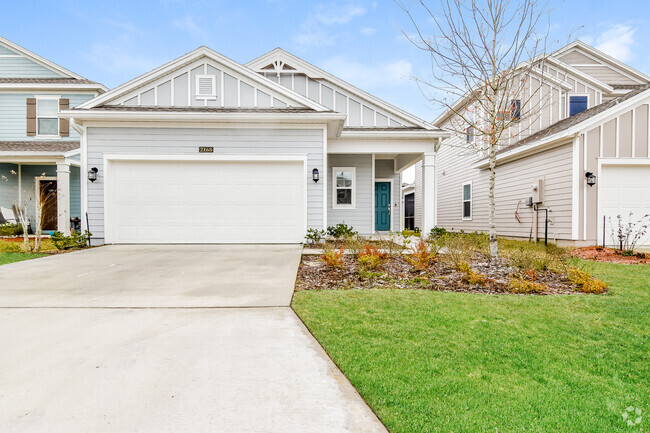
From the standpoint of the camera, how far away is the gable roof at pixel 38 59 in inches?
499

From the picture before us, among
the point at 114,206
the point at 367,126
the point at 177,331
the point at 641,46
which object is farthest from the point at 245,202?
the point at 641,46

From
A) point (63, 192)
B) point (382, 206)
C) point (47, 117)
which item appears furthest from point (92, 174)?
point (382, 206)

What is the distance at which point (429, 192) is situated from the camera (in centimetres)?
1011

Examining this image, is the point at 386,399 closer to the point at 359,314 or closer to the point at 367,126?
the point at 359,314

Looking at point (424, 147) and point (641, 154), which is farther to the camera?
point (424, 147)

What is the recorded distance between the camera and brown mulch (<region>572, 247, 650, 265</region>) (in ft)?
22.5

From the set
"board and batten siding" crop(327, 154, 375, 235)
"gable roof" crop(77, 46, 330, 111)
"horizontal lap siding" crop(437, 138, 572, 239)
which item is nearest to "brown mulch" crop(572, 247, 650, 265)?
"horizontal lap siding" crop(437, 138, 572, 239)

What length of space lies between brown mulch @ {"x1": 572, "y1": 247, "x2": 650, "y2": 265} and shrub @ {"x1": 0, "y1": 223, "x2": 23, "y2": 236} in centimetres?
1626

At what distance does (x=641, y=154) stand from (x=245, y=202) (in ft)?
34.2

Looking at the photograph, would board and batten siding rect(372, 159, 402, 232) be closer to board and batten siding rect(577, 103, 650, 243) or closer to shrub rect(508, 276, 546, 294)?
board and batten siding rect(577, 103, 650, 243)

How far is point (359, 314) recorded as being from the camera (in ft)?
10.8

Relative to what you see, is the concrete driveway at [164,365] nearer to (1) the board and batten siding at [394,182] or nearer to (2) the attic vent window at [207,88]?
(2) the attic vent window at [207,88]

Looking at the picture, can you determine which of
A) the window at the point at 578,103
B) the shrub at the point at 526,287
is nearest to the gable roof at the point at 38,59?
the shrub at the point at 526,287

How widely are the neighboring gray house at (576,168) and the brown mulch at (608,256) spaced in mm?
676
